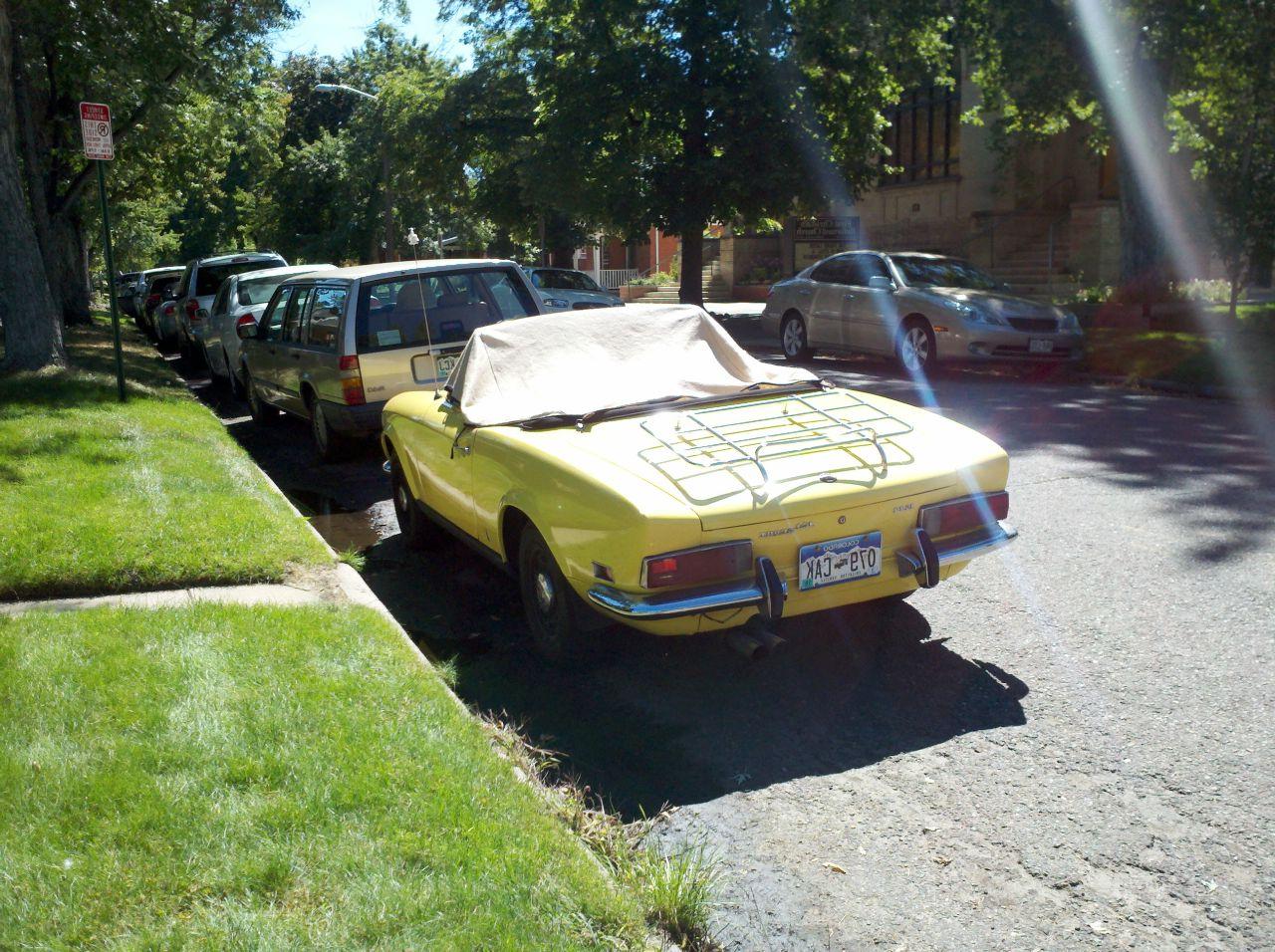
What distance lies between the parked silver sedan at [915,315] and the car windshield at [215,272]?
868 cm

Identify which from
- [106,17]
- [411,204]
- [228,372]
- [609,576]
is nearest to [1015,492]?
[609,576]

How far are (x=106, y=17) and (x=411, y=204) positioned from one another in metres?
29.4

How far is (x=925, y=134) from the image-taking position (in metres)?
36.1

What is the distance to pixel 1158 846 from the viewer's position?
143 inches

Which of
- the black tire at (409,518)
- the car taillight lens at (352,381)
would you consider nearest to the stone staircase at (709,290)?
the car taillight lens at (352,381)

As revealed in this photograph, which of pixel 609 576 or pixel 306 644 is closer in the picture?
pixel 609 576

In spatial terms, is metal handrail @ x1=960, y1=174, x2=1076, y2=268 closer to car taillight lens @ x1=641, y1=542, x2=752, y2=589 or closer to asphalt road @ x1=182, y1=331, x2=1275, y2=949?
asphalt road @ x1=182, y1=331, x2=1275, y2=949

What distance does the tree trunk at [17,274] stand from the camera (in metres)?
13.0

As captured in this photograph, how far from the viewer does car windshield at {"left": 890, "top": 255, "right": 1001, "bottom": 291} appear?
16.0 m

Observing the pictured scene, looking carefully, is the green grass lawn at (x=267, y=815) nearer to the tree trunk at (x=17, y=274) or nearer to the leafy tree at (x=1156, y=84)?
the tree trunk at (x=17, y=274)

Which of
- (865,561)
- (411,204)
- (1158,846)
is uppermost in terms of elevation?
(411,204)

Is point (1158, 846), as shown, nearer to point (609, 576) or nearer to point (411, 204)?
point (609, 576)

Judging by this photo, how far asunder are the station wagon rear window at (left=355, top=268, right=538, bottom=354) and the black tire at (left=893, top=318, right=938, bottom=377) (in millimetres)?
6905

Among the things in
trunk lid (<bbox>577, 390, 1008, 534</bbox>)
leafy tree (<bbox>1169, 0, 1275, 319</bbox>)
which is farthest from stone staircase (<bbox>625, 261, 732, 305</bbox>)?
trunk lid (<bbox>577, 390, 1008, 534</bbox>)
